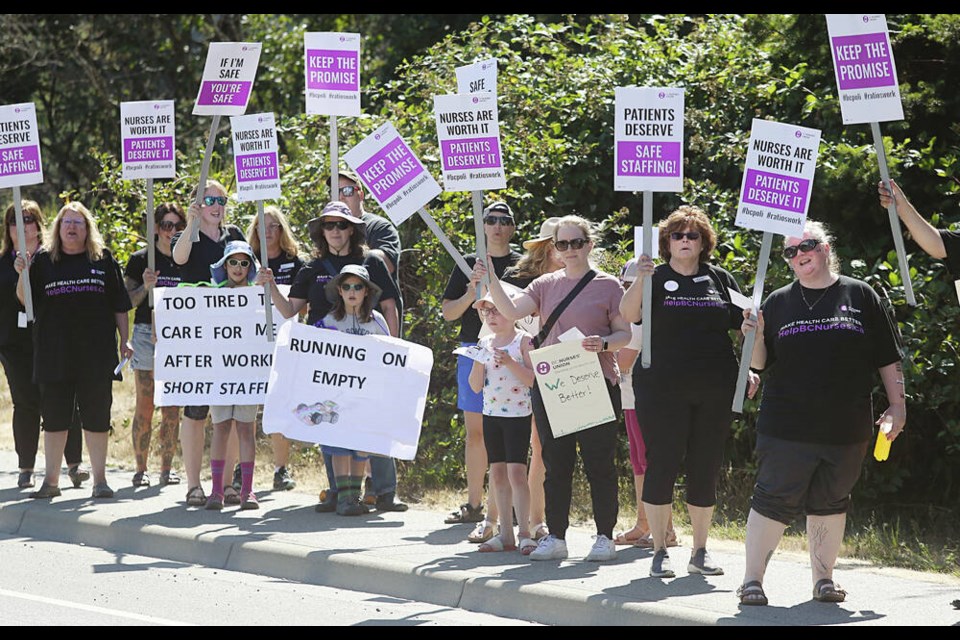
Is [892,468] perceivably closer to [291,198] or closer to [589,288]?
[589,288]

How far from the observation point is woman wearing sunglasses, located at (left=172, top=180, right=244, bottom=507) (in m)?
10.1

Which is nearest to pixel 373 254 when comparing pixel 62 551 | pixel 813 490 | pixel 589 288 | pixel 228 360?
pixel 228 360

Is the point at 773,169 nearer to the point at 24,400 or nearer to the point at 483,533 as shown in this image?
the point at 483,533

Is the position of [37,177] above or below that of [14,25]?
below

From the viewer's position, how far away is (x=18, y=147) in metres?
10.6

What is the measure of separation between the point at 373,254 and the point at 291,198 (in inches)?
140

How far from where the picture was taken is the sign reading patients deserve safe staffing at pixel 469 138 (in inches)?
343

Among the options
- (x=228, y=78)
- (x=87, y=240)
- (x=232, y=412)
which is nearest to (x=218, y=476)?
(x=232, y=412)

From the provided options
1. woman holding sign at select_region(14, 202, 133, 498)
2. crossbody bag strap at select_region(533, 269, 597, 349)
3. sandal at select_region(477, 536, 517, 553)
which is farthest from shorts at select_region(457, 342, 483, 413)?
woman holding sign at select_region(14, 202, 133, 498)

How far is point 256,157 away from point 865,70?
14.4 ft

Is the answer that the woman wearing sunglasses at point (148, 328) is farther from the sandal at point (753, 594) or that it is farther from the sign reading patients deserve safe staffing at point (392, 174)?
the sandal at point (753, 594)

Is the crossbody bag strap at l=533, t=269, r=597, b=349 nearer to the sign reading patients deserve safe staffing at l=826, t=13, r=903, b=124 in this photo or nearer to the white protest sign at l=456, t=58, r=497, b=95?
the white protest sign at l=456, t=58, r=497, b=95
